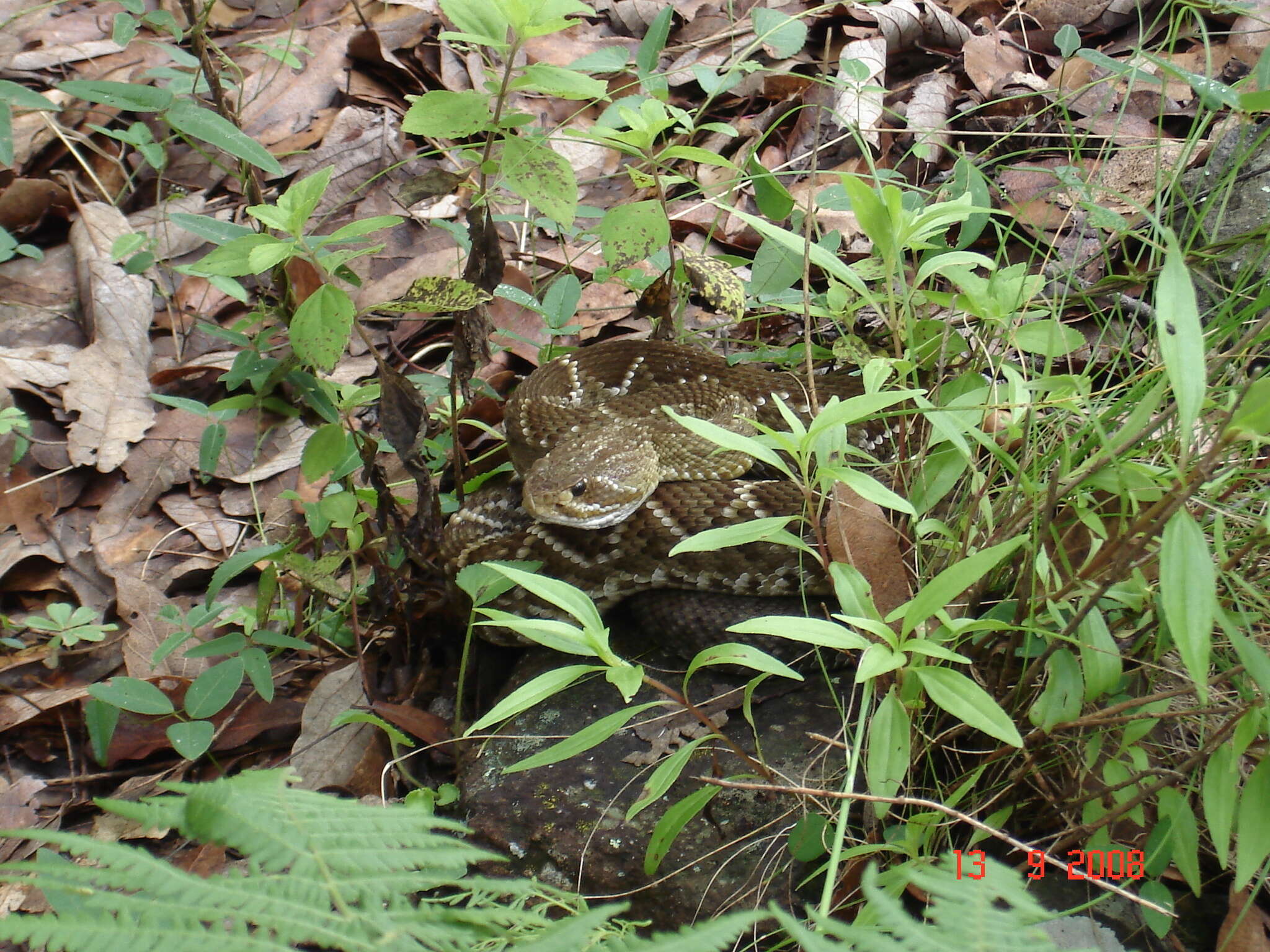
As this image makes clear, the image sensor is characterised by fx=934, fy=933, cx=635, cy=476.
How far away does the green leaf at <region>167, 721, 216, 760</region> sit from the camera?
303 centimetres

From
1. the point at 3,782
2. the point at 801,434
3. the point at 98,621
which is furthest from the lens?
the point at 98,621

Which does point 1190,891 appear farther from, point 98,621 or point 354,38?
point 354,38

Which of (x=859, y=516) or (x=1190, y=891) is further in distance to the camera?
(x=859, y=516)

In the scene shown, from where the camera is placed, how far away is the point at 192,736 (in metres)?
3.07

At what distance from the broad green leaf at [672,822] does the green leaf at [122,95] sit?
282cm

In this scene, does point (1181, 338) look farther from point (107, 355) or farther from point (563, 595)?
point (107, 355)

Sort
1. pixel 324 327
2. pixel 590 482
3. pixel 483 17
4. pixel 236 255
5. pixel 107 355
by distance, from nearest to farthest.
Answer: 1. pixel 483 17
2. pixel 324 327
3. pixel 236 255
4. pixel 590 482
5. pixel 107 355

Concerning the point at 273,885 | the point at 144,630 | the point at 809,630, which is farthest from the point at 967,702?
the point at 144,630

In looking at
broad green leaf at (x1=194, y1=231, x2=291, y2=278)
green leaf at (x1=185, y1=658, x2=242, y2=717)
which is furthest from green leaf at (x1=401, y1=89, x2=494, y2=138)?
green leaf at (x1=185, y1=658, x2=242, y2=717)

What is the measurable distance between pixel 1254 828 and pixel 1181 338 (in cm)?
101

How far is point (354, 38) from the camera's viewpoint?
6.20m

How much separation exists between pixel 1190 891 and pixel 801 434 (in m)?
1.43

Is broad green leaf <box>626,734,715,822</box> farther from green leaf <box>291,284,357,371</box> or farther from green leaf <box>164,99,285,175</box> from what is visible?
green leaf <box>164,99,285,175</box>

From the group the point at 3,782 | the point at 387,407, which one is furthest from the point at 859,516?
the point at 3,782
